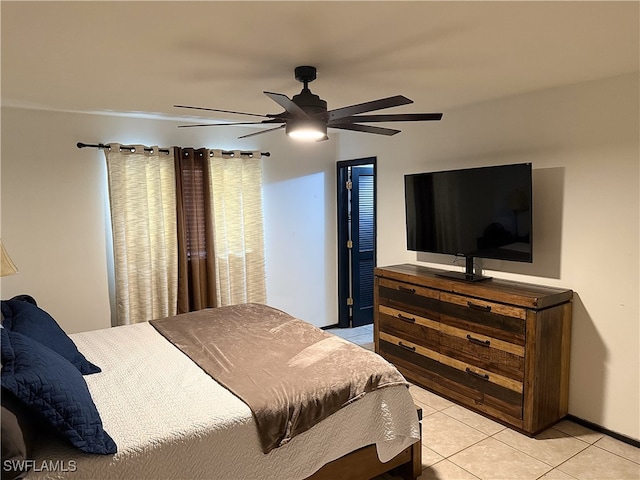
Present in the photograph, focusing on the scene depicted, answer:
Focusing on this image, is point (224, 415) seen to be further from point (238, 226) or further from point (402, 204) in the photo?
point (402, 204)

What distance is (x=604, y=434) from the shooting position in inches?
120

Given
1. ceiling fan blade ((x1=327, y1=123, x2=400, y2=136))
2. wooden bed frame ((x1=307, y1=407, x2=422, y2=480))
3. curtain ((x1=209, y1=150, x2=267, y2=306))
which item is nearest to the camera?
wooden bed frame ((x1=307, y1=407, x2=422, y2=480))

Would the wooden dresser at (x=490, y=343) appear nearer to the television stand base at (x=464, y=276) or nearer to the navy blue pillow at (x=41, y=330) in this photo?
the television stand base at (x=464, y=276)

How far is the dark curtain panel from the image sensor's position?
14.0 feet

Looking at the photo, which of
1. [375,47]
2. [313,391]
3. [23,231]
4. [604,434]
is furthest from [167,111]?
[604,434]

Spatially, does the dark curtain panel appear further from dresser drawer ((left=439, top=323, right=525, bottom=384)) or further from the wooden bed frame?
the wooden bed frame

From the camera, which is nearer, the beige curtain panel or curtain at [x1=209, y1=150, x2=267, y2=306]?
the beige curtain panel

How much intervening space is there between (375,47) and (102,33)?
1.28m

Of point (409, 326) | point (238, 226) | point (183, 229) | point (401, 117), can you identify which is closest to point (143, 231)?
point (183, 229)

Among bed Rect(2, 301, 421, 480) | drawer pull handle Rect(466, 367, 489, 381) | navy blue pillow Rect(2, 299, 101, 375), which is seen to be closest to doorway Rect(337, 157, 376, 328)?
drawer pull handle Rect(466, 367, 489, 381)

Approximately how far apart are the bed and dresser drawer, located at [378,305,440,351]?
3.66ft

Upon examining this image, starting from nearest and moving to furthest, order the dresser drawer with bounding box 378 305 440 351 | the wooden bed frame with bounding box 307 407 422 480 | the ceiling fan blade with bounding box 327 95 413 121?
the ceiling fan blade with bounding box 327 95 413 121 → the wooden bed frame with bounding box 307 407 422 480 → the dresser drawer with bounding box 378 305 440 351

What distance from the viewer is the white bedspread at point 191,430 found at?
1.73 meters

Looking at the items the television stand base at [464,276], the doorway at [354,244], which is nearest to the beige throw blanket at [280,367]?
the television stand base at [464,276]
